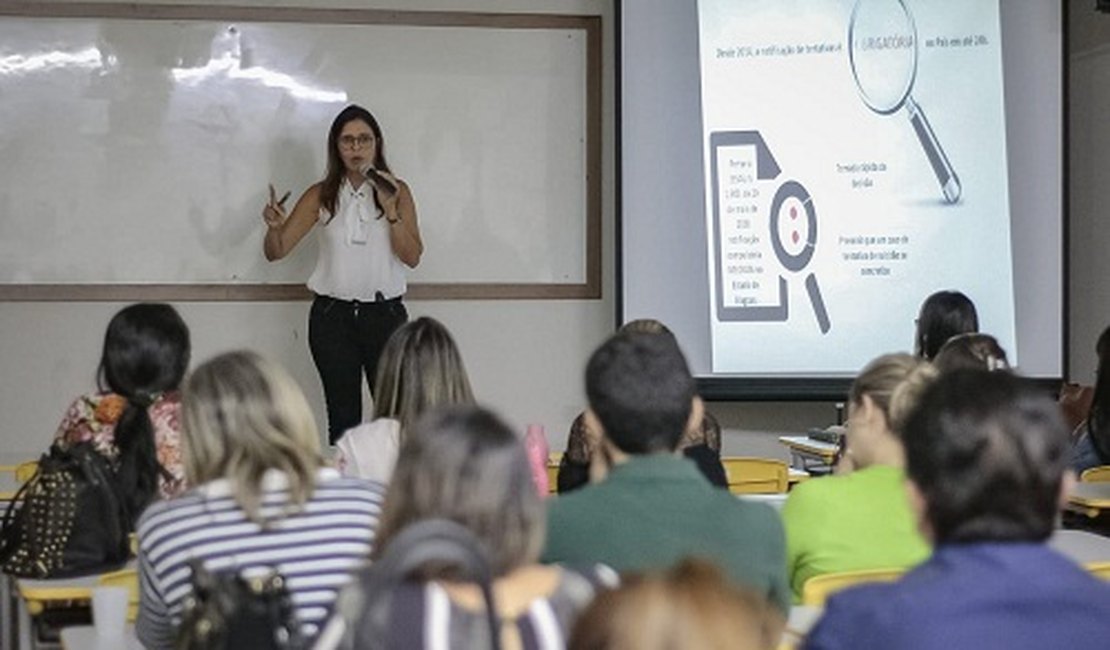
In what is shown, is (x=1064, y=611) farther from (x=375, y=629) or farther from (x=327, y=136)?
(x=327, y=136)

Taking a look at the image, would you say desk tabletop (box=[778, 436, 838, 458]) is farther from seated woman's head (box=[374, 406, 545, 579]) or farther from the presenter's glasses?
seated woman's head (box=[374, 406, 545, 579])

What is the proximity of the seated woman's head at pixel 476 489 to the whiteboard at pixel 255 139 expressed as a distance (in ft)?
18.7

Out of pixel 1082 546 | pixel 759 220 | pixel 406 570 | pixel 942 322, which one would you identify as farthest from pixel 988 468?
pixel 759 220

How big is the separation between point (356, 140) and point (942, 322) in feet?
8.37

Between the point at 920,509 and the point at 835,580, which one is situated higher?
the point at 920,509

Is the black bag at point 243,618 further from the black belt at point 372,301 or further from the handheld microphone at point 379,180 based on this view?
the black belt at point 372,301

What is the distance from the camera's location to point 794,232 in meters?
7.91

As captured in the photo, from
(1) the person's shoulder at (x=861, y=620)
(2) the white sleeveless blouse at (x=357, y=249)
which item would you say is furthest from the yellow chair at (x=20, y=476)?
(1) the person's shoulder at (x=861, y=620)

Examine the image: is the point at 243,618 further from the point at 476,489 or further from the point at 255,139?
the point at 255,139

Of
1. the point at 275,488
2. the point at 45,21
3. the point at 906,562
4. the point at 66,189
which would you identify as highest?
the point at 45,21

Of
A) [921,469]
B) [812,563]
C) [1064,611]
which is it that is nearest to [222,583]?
[921,469]

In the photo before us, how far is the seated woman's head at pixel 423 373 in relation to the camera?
429 cm

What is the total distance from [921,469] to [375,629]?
0.80 metres

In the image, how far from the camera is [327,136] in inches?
310
